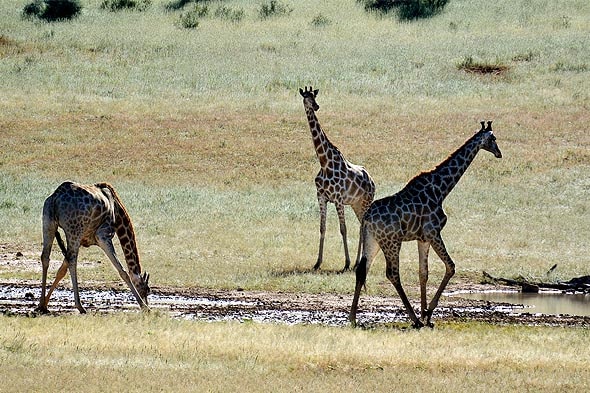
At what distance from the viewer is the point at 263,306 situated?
20.2m

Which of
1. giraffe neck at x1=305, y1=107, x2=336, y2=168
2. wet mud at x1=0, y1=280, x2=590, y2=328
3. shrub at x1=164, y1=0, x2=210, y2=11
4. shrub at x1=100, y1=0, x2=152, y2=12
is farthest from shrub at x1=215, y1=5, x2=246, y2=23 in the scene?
wet mud at x1=0, y1=280, x2=590, y2=328

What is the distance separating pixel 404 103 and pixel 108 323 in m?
33.4

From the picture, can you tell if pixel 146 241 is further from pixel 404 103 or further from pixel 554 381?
pixel 404 103

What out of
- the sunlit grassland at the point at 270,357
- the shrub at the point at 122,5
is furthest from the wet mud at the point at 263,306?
the shrub at the point at 122,5

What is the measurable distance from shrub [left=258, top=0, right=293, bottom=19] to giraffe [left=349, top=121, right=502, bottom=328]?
51872 mm

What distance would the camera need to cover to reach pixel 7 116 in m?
44.2

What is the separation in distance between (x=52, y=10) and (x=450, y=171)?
52.3 metres

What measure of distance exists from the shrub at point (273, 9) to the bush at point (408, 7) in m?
4.95

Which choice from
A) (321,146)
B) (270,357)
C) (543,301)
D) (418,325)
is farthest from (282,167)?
(270,357)

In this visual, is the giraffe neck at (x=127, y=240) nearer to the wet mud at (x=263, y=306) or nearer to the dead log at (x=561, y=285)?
the wet mud at (x=263, y=306)

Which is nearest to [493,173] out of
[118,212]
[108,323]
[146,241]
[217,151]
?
[217,151]

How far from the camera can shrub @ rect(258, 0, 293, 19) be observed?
2766 inches

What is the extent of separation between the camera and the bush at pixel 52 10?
67938mm

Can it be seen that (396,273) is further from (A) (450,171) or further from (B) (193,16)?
(B) (193,16)
